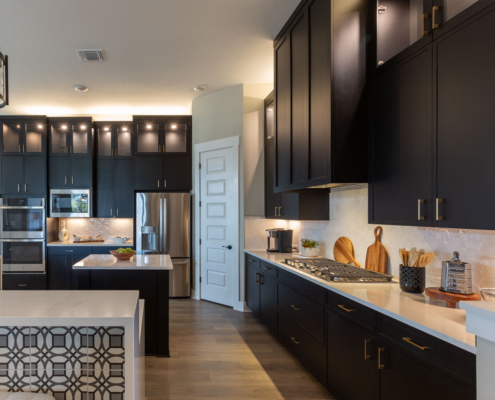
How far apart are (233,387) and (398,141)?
2149 millimetres

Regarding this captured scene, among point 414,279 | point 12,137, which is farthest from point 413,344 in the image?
point 12,137

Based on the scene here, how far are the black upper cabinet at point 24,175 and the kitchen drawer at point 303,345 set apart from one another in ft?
15.3

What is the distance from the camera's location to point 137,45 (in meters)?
3.59

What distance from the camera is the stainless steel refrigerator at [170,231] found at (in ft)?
17.9

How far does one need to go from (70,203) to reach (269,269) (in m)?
3.87

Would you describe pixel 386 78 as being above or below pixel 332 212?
above

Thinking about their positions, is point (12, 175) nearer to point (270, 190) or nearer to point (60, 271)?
point (60, 271)

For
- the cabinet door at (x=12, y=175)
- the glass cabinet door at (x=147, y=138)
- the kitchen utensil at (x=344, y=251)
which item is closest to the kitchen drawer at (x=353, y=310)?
the kitchen utensil at (x=344, y=251)

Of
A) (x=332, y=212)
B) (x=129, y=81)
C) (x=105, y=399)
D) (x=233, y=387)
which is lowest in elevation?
(x=233, y=387)

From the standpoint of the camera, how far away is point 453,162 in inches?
65.9

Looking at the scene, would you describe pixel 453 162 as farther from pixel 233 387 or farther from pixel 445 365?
pixel 233 387

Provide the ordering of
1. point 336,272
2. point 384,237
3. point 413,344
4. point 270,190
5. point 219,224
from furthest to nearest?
point 219,224
point 270,190
point 384,237
point 336,272
point 413,344

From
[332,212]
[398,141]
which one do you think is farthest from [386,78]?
[332,212]

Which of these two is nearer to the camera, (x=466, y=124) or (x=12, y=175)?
(x=466, y=124)
